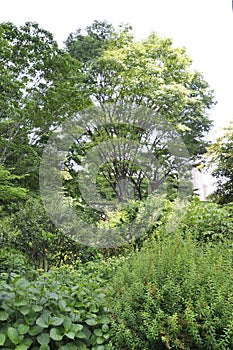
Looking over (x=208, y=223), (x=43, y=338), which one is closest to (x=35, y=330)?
(x=43, y=338)

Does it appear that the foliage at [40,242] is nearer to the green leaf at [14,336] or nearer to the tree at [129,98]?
the green leaf at [14,336]

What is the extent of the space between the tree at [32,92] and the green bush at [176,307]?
14.3 feet

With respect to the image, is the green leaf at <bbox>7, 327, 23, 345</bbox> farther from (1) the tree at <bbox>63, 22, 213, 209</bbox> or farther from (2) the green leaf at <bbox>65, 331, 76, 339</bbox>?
(1) the tree at <bbox>63, 22, 213, 209</bbox>

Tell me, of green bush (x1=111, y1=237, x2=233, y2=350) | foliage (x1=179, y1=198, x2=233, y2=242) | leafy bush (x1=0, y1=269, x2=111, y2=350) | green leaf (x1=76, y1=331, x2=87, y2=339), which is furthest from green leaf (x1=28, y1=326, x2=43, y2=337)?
foliage (x1=179, y1=198, x2=233, y2=242)

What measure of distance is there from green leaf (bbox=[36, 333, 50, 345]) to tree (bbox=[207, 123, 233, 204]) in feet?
17.5

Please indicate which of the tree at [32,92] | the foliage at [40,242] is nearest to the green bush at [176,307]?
the foliage at [40,242]

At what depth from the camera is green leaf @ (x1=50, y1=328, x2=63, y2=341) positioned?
1.11 metres

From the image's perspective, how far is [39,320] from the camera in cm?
115

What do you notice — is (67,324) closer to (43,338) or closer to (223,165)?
(43,338)

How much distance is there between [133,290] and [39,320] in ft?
1.16

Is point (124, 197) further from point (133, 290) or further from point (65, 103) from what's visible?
point (133, 290)

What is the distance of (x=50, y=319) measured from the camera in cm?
117

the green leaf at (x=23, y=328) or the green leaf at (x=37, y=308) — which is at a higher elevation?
the green leaf at (x=37, y=308)

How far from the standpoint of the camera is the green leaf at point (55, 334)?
3.65ft
